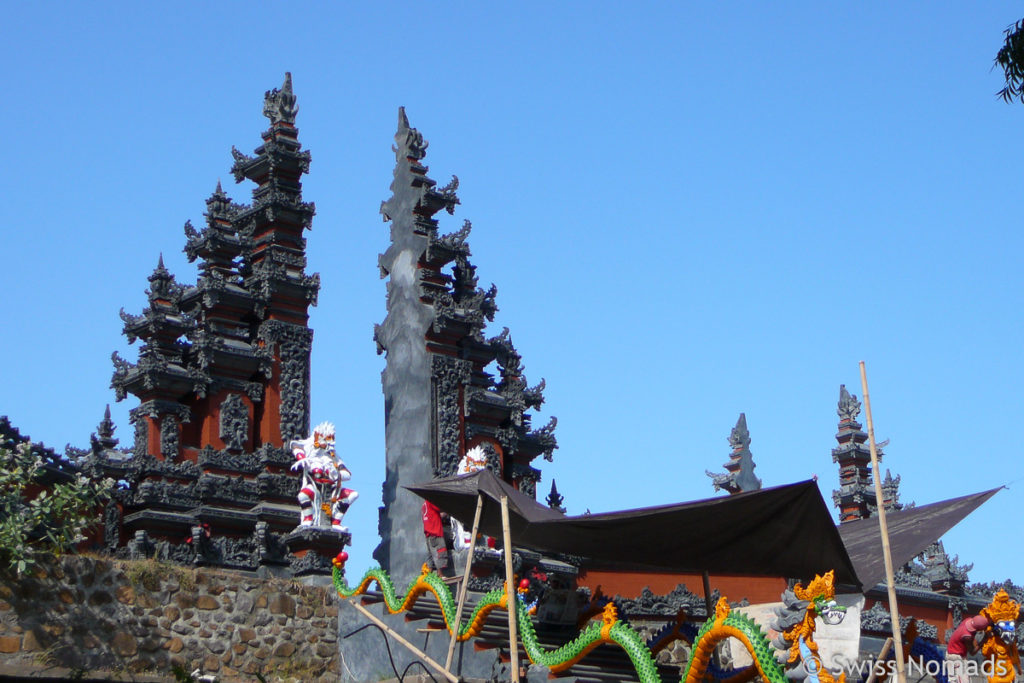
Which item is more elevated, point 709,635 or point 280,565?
point 280,565

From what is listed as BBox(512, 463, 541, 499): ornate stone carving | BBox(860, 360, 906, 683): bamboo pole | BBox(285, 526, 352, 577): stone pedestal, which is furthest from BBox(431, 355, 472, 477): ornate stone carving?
BBox(860, 360, 906, 683): bamboo pole

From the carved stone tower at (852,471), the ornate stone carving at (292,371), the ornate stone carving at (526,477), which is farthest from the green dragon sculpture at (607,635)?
the carved stone tower at (852,471)

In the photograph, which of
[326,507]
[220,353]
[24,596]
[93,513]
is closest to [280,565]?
[326,507]

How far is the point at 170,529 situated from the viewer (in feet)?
68.7

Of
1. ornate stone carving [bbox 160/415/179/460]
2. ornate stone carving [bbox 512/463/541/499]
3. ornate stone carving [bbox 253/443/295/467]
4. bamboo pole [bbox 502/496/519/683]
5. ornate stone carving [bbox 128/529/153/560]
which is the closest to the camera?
bamboo pole [bbox 502/496/519/683]

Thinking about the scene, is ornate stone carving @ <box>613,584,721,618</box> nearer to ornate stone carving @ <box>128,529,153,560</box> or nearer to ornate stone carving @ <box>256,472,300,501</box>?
ornate stone carving @ <box>256,472,300,501</box>

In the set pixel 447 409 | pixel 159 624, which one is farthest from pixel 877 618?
pixel 159 624

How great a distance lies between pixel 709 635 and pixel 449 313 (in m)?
14.0

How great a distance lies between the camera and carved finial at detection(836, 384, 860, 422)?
1293 inches

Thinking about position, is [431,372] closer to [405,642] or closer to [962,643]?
[405,642]

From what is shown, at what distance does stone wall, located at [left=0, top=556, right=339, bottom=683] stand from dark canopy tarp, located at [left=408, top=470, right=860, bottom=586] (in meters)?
2.86

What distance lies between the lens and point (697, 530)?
14922 mm

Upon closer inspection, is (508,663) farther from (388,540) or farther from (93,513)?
(388,540)

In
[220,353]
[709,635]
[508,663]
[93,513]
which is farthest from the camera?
[220,353]
